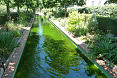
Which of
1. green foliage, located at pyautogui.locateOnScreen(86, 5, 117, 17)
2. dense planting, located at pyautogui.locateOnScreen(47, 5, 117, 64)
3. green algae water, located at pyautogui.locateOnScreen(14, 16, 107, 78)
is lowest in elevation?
green algae water, located at pyautogui.locateOnScreen(14, 16, 107, 78)

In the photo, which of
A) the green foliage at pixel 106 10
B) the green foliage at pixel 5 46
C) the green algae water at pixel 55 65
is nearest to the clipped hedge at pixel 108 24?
the green algae water at pixel 55 65

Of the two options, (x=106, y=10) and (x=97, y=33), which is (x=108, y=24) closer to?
(x=97, y=33)

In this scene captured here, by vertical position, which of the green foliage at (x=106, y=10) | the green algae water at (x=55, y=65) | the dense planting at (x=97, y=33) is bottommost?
the green algae water at (x=55, y=65)

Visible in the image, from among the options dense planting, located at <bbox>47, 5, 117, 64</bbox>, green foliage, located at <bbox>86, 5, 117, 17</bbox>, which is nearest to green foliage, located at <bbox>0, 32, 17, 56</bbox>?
dense planting, located at <bbox>47, 5, 117, 64</bbox>

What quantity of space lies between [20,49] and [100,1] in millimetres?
37221

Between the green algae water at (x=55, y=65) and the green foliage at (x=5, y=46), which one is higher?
the green foliage at (x=5, y=46)

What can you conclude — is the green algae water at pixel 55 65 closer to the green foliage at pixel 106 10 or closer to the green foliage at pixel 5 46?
the green foliage at pixel 5 46

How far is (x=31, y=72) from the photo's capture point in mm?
5250

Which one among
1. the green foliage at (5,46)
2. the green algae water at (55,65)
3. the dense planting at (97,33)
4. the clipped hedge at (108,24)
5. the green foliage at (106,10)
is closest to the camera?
the green algae water at (55,65)

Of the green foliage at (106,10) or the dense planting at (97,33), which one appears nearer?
the dense planting at (97,33)

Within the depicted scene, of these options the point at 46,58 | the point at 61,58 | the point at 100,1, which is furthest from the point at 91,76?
the point at 100,1

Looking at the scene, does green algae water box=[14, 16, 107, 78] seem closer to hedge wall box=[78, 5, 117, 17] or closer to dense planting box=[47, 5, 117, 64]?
dense planting box=[47, 5, 117, 64]

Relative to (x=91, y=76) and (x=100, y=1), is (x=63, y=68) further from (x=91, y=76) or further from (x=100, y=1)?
(x=100, y=1)

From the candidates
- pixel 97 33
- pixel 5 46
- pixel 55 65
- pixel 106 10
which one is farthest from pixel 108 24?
pixel 106 10
